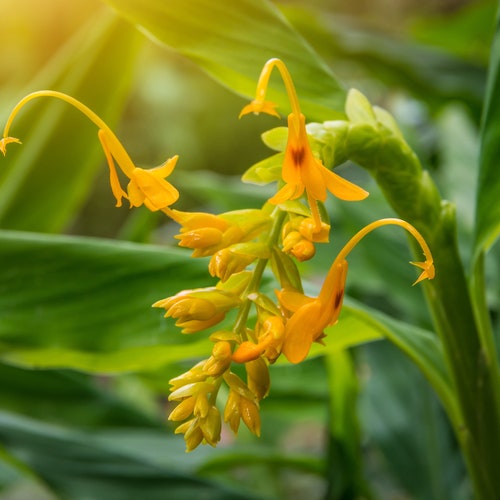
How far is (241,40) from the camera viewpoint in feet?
1.58

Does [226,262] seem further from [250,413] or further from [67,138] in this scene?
[67,138]

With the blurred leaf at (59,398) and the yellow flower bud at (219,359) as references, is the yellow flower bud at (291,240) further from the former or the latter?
the blurred leaf at (59,398)

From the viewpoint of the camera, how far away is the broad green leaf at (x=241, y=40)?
47 cm

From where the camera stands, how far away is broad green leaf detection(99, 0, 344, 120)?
→ 1.55 ft

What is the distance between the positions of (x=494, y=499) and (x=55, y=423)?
0.53m

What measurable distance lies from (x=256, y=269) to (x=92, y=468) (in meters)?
0.49

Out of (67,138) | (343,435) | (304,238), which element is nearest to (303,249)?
(304,238)

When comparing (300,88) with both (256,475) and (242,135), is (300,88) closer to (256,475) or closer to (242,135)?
(256,475)

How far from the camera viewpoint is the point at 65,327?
54 cm

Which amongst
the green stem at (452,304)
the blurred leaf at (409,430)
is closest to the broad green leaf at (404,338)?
the green stem at (452,304)

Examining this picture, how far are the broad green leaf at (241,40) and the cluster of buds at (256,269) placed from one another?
0.50 feet

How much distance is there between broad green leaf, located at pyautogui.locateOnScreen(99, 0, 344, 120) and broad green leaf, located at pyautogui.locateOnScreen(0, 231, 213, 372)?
13cm

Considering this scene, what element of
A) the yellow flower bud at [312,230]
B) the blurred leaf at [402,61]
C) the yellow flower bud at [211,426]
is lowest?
the blurred leaf at [402,61]

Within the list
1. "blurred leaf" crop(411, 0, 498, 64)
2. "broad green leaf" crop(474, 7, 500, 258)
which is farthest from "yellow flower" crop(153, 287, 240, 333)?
"blurred leaf" crop(411, 0, 498, 64)
